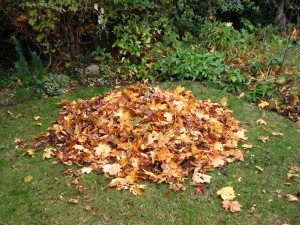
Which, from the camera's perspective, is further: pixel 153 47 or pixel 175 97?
pixel 153 47

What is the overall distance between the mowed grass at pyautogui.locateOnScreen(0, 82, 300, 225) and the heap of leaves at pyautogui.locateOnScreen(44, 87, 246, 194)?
139mm

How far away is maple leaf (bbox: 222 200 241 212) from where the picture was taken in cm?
345

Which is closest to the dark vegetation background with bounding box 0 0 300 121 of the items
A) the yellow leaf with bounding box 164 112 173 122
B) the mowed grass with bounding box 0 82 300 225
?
the mowed grass with bounding box 0 82 300 225

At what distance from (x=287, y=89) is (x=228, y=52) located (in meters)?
1.85

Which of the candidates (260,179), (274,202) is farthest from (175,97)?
(274,202)

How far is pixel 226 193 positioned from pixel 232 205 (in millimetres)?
189

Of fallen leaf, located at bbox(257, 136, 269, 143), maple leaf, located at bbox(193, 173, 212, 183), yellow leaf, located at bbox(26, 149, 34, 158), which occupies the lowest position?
yellow leaf, located at bbox(26, 149, 34, 158)

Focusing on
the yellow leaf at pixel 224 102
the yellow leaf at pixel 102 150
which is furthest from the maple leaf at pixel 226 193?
the yellow leaf at pixel 224 102

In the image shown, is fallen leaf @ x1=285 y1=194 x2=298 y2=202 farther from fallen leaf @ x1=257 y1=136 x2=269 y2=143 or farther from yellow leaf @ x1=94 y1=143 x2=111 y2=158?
yellow leaf @ x1=94 y1=143 x2=111 y2=158

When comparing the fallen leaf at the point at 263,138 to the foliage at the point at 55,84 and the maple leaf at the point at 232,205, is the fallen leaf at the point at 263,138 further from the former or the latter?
the foliage at the point at 55,84

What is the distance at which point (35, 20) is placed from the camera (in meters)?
6.43

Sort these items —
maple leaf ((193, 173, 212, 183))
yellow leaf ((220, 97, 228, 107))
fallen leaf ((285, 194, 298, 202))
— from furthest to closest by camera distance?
yellow leaf ((220, 97, 228, 107))
maple leaf ((193, 173, 212, 183))
fallen leaf ((285, 194, 298, 202))

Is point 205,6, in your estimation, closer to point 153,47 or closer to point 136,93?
point 153,47

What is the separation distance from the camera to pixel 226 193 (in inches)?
144
